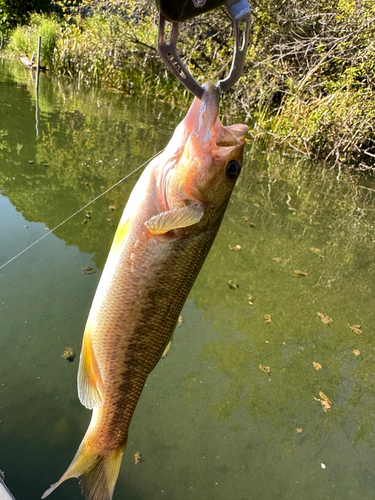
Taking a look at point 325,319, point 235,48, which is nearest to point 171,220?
point 235,48

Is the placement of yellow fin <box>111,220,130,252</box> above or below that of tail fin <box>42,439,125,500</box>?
above

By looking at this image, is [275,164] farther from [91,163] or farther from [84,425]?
[84,425]

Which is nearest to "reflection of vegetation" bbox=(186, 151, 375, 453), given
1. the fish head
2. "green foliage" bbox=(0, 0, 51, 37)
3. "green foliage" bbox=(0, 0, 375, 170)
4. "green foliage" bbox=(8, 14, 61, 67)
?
the fish head

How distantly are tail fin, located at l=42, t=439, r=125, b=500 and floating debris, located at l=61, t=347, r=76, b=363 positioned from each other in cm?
155

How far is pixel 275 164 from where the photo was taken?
9.41m

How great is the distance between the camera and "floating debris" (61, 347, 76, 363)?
309cm

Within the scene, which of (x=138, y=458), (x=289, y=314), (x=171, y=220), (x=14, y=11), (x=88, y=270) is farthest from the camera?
(x=14, y=11)

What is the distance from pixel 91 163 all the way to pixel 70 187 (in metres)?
1.19

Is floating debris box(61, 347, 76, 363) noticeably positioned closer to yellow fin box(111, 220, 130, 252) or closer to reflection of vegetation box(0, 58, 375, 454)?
reflection of vegetation box(0, 58, 375, 454)

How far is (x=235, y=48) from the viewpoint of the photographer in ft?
4.42

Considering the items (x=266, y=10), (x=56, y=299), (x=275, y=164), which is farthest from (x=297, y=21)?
(x=56, y=299)

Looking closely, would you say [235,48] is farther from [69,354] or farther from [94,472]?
[69,354]

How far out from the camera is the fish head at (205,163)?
160cm

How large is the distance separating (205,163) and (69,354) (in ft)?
6.91
